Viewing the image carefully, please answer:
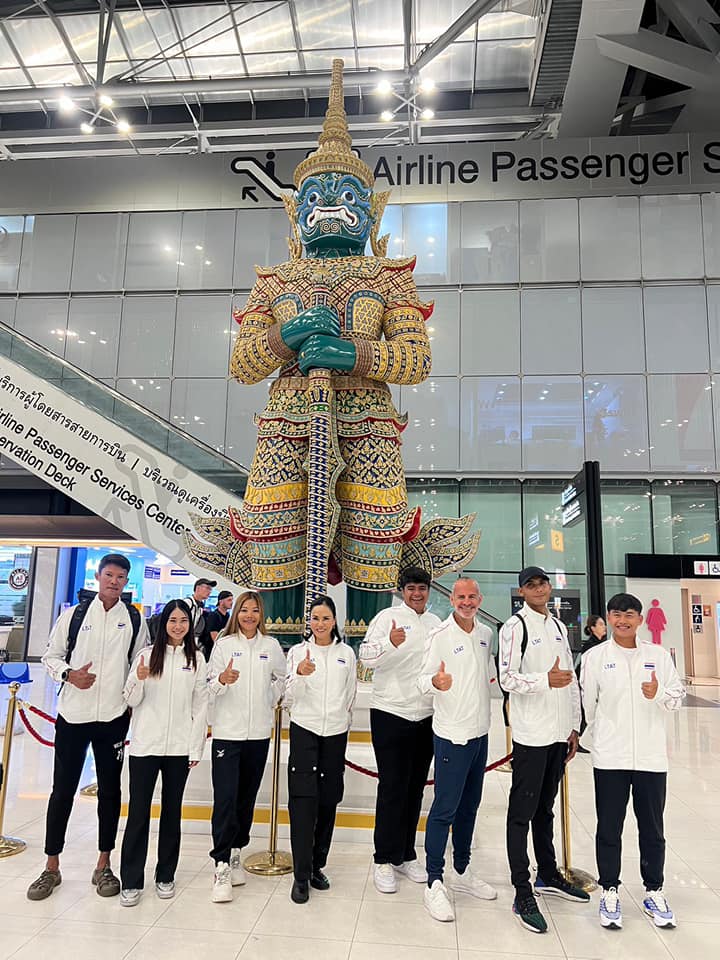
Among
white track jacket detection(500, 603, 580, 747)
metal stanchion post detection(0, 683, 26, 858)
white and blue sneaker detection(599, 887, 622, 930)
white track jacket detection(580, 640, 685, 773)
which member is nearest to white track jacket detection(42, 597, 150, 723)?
metal stanchion post detection(0, 683, 26, 858)

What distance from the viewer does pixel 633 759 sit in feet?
10.1

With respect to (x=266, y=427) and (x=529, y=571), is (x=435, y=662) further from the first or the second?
(x=266, y=427)

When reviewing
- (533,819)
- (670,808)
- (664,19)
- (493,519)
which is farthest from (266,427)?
(664,19)

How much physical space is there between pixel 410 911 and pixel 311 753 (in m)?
0.81

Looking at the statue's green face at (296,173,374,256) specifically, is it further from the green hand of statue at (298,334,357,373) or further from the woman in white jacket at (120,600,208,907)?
the woman in white jacket at (120,600,208,907)

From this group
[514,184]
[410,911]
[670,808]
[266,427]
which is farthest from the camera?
[514,184]

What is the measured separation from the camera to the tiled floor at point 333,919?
9.19ft

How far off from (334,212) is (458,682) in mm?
3234

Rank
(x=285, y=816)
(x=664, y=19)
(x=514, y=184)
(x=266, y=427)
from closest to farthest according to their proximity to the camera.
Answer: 1. (x=285, y=816)
2. (x=266, y=427)
3. (x=664, y=19)
4. (x=514, y=184)

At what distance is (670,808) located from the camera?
16.8ft

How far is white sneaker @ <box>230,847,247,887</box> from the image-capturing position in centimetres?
341

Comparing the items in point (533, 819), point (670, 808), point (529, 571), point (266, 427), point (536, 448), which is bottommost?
point (670, 808)

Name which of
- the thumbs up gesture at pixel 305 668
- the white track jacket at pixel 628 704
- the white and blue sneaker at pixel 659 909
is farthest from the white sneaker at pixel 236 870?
the white and blue sneaker at pixel 659 909

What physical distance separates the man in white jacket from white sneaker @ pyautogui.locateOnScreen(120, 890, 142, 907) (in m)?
0.12
